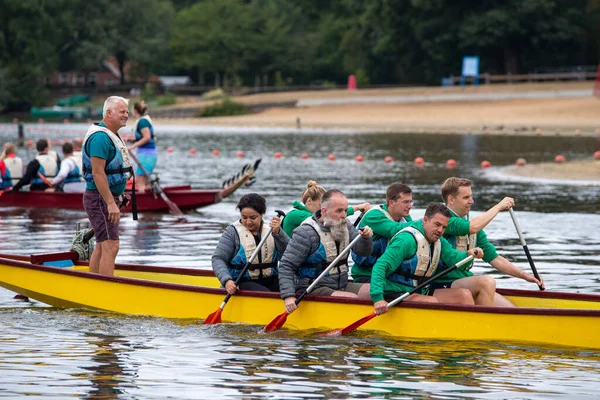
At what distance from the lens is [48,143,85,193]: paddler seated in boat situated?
17.3 meters

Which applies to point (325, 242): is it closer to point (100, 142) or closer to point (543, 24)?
point (100, 142)

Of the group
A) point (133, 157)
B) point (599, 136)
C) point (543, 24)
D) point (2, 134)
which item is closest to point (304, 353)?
point (133, 157)

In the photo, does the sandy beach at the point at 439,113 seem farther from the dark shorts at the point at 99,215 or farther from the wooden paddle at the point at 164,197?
the dark shorts at the point at 99,215

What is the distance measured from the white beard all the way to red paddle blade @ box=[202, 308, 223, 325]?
118 centimetres

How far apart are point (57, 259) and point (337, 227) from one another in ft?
10.6

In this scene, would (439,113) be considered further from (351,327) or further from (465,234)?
(351,327)

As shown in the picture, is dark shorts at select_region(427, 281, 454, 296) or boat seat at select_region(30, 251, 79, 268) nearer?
dark shorts at select_region(427, 281, 454, 296)

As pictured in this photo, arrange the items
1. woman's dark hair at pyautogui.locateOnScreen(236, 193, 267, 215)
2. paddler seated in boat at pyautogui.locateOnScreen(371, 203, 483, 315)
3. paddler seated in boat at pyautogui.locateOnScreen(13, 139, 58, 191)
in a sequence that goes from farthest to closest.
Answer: paddler seated in boat at pyautogui.locateOnScreen(13, 139, 58, 191) → woman's dark hair at pyautogui.locateOnScreen(236, 193, 267, 215) → paddler seated in boat at pyautogui.locateOnScreen(371, 203, 483, 315)

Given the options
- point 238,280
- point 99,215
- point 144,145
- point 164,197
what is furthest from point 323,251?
point 164,197

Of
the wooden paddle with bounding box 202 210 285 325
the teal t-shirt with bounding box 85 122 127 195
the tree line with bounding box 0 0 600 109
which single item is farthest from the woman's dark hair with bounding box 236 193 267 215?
the tree line with bounding box 0 0 600 109

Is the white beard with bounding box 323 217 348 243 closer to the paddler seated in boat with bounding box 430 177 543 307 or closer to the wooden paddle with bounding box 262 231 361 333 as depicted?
the wooden paddle with bounding box 262 231 361 333

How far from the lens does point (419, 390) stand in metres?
7.56

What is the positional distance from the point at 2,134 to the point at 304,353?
130 ft

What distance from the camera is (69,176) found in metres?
17.5
